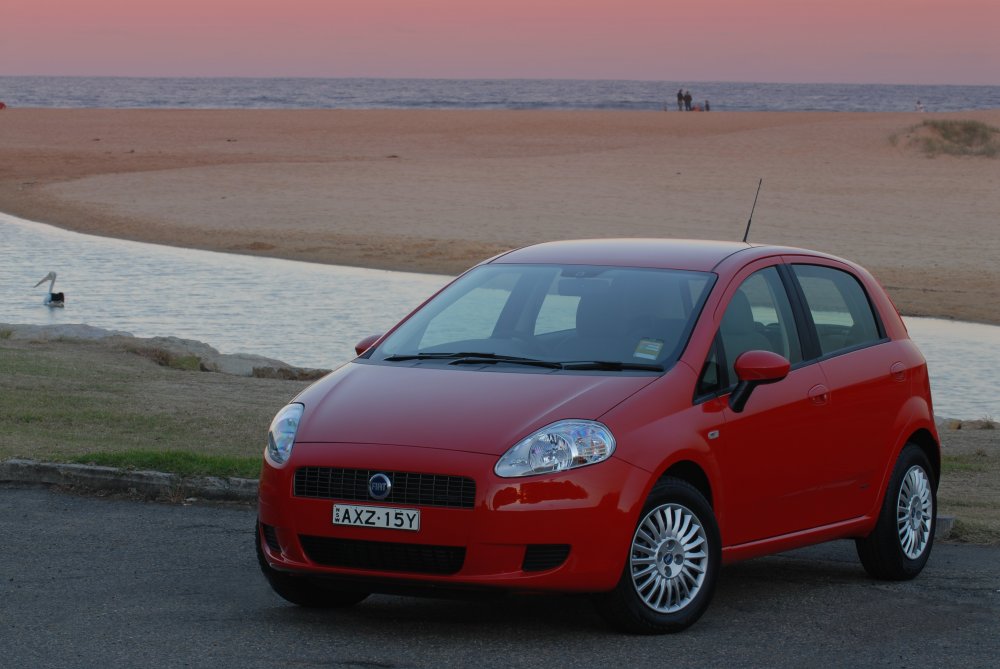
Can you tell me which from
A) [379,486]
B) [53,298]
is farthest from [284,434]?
[53,298]

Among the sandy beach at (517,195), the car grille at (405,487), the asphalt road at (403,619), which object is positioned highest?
the car grille at (405,487)

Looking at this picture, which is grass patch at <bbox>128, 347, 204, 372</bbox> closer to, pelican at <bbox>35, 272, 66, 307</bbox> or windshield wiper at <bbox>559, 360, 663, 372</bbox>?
pelican at <bbox>35, 272, 66, 307</bbox>

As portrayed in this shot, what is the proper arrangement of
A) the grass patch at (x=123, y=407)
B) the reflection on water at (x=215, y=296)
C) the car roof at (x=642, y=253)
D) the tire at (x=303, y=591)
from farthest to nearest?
the reflection on water at (x=215, y=296) < the grass patch at (x=123, y=407) < the car roof at (x=642, y=253) < the tire at (x=303, y=591)

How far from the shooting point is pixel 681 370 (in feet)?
22.2

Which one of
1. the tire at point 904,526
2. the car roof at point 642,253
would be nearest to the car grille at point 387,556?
the car roof at point 642,253

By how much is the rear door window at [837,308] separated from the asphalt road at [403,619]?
1.19 meters

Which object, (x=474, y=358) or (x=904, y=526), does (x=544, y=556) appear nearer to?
(x=474, y=358)

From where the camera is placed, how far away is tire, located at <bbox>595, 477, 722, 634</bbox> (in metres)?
6.39

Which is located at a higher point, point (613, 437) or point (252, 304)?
point (613, 437)

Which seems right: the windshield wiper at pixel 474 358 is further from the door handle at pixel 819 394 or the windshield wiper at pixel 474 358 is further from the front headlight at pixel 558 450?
the door handle at pixel 819 394

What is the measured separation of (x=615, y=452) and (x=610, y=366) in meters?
0.68

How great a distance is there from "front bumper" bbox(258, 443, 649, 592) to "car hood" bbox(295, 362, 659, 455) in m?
0.10

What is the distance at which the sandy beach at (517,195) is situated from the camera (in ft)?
101

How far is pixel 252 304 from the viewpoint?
75.7 ft
